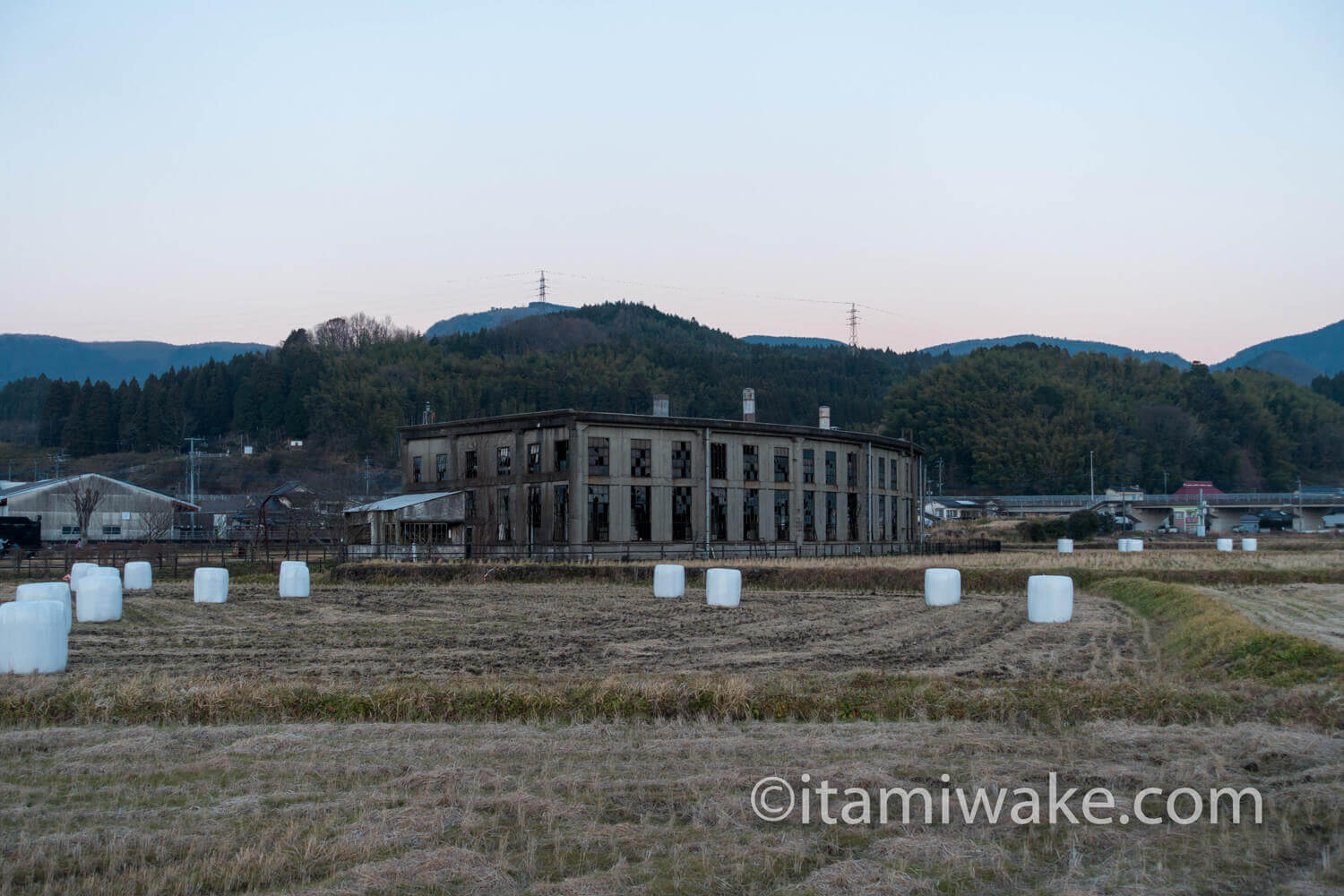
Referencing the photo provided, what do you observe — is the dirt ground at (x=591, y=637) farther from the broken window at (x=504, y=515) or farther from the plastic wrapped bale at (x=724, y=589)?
the broken window at (x=504, y=515)

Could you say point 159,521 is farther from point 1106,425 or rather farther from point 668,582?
point 1106,425

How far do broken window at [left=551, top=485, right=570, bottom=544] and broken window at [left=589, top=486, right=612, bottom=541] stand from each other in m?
1.05

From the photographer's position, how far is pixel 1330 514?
128m

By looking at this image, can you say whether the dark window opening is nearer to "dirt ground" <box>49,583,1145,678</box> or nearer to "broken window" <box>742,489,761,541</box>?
"broken window" <box>742,489,761,541</box>

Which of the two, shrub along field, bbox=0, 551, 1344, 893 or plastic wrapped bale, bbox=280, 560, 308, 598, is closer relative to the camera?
shrub along field, bbox=0, 551, 1344, 893

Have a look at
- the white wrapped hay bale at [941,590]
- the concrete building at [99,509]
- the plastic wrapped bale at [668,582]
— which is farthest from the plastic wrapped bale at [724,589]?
the concrete building at [99,509]

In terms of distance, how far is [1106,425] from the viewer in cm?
15850

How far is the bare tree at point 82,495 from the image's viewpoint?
73000 millimetres

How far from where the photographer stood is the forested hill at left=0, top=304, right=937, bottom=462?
13750 centimetres

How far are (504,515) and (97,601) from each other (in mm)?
26038

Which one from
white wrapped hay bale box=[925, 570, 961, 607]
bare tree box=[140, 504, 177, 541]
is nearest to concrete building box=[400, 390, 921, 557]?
white wrapped hay bale box=[925, 570, 961, 607]

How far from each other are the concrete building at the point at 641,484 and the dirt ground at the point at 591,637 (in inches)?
610

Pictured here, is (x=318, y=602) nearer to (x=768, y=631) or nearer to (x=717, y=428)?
(x=768, y=631)

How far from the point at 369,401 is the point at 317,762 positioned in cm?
13126
